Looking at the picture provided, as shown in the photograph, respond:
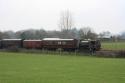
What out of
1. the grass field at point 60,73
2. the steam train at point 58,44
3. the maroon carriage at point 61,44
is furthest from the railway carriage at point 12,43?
the grass field at point 60,73

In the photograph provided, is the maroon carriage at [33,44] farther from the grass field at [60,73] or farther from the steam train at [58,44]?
the grass field at [60,73]

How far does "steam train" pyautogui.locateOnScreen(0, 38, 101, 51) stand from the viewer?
200 feet

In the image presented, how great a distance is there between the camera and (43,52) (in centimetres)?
6025

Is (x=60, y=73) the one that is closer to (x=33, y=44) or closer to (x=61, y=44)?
(x=61, y=44)

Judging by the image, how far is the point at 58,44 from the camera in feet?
210

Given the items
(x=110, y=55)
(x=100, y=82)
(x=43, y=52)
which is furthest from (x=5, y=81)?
(x=43, y=52)

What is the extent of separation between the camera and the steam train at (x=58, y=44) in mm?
61094

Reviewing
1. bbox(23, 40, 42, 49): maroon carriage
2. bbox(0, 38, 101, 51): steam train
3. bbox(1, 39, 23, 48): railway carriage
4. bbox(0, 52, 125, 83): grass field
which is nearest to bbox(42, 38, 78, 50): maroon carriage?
bbox(0, 38, 101, 51): steam train

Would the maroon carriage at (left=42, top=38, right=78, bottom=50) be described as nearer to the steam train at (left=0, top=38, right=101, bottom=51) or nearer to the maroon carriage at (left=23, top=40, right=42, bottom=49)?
the steam train at (left=0, top=38, right=101, bottom=51)

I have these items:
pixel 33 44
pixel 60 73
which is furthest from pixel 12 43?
pixel 60 73

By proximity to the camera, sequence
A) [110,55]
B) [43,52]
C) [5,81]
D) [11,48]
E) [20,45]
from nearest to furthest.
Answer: [5,81] → [110,55] → [43,52] → [11,48] → [20,45]

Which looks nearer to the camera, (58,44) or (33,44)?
(58,44)

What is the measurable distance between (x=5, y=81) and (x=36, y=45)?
50842 mm

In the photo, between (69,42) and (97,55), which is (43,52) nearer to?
(69,42)
